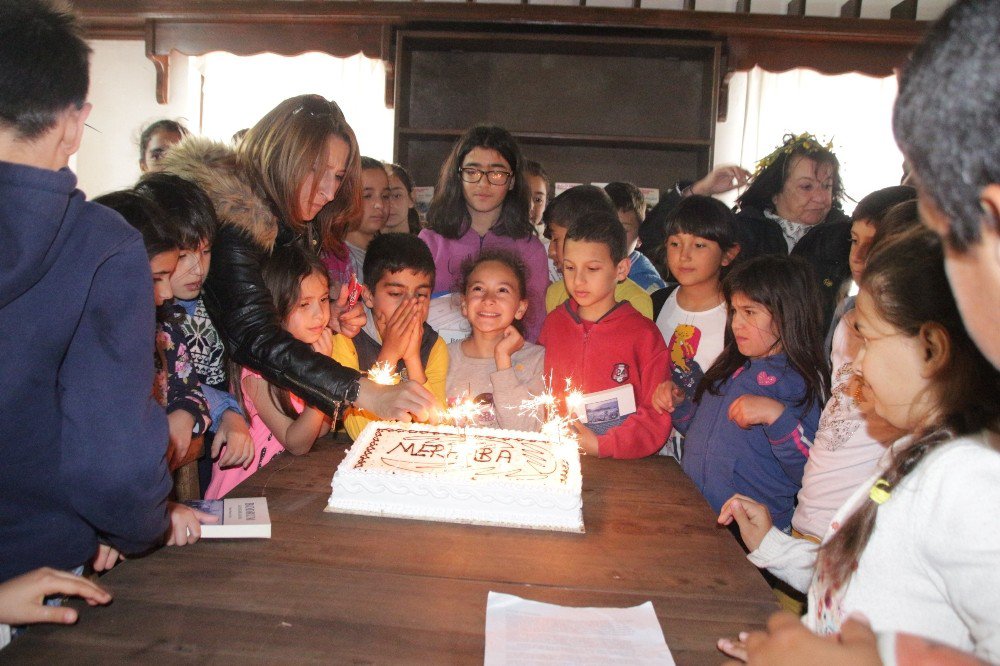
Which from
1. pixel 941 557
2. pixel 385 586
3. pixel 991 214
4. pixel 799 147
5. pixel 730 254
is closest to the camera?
pixel 991 214

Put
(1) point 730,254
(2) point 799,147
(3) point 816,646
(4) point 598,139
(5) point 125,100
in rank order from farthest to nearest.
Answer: (5) point 125,100 → (4) point 598,139 → (2) point 799,147 → (1) point 730,254 → (3) point 816,646

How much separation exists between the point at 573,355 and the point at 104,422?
59.4 inches

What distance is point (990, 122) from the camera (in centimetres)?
49

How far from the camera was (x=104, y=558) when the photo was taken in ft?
4.23

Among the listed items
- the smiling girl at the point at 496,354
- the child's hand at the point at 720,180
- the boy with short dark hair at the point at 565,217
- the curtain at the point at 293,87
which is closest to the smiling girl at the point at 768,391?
the smiling girl at the point at 496,354

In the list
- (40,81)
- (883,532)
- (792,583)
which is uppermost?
(40,81)

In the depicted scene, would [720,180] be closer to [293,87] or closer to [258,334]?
[258,334]

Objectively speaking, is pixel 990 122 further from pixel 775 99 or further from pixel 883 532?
pixel 775 99

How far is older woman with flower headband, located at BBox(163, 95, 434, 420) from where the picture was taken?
5.68 ft

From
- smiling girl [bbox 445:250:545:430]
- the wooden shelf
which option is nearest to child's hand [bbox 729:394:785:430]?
smiling girl [bbox 445:250:545:430]

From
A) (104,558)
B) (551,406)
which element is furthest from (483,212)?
(104,558)

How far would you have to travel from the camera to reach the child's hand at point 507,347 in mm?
2234

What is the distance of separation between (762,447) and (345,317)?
49.8 inches

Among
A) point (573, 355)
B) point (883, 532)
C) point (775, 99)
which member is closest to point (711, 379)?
point (573, 355)
